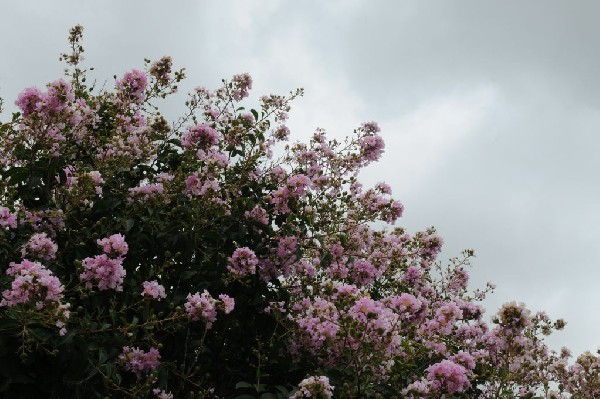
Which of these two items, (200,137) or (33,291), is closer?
(33,291)

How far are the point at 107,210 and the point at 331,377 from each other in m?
1.80

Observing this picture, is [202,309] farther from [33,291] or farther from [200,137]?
[200,137]

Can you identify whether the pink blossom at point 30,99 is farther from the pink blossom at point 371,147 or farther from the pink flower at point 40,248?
the pink blossom at point 371,147

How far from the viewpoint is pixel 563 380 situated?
485 cm

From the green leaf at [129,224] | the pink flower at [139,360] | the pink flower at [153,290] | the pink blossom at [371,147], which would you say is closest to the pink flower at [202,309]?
the pink flower at [153,290]

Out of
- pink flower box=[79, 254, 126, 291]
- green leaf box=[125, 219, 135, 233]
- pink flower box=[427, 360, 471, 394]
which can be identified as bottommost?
pink flower box=[79, 254, 126, 291]

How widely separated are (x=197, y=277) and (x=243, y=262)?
375 millimetres

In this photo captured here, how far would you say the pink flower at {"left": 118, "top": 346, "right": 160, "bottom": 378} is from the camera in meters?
3.04

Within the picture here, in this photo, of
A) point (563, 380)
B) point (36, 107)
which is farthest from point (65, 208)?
point (563, 380)

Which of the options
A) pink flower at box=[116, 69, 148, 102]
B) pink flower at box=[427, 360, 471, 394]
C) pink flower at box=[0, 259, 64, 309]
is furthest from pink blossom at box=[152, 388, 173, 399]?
pink flower at box=[116, 69, 148, 102]

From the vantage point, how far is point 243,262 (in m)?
3.48

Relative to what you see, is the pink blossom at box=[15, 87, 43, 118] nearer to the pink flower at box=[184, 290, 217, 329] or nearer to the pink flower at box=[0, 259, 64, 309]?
the pink flower at box=[0, 259, 64, 309]

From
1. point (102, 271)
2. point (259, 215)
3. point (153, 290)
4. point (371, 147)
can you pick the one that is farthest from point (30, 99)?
point (371, 147)

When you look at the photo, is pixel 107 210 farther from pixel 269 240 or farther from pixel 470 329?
pixel 470 329
